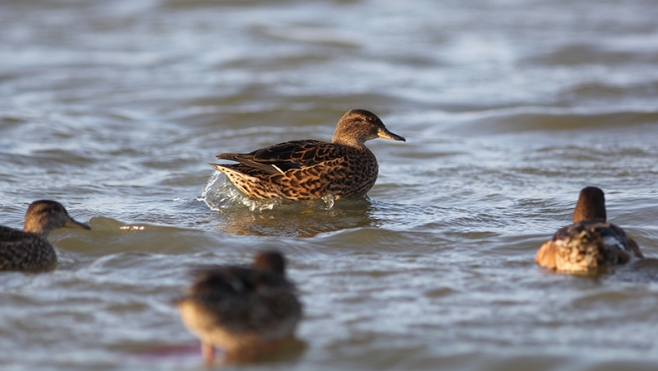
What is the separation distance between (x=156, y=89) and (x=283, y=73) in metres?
2.71

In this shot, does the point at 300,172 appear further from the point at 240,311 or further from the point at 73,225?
the point at 240,311

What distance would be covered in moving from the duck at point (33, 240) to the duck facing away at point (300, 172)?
2.39m

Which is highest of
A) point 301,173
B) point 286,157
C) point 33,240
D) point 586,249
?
point 286,157

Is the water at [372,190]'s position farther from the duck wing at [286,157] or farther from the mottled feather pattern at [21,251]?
the duck wing at [286,157]

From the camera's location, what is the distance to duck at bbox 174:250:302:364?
5.06 metres

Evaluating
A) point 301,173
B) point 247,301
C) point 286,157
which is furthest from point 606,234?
point 286,157

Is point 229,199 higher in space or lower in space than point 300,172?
lower

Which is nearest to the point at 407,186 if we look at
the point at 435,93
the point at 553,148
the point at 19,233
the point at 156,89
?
the point at 553,148

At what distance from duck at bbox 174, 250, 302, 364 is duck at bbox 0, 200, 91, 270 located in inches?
88.3

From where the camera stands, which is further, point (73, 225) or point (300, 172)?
point (300, 172)

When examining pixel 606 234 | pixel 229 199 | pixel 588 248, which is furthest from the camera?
pixel 229 199

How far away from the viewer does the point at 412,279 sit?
22.8 feet

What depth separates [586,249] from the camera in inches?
273

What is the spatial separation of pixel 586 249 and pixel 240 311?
300 cm
